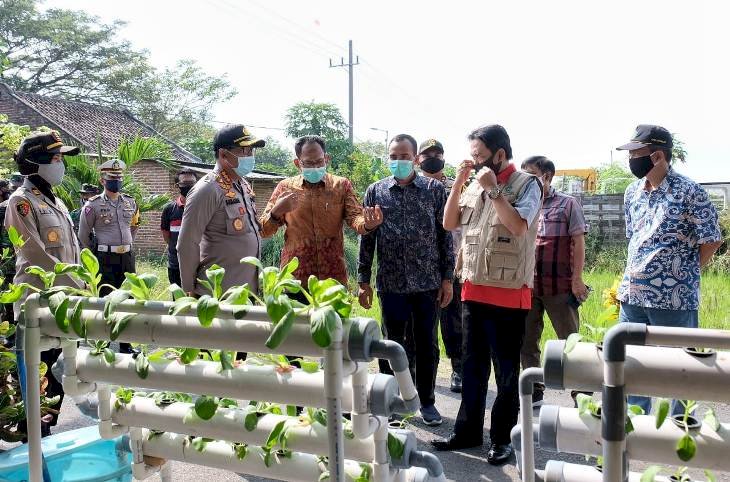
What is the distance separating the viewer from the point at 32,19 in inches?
1291

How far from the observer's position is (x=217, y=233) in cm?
363

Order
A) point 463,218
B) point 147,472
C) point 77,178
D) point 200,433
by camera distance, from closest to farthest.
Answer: point 200,433 < point 147,472 < point 463,218 < point 77,178

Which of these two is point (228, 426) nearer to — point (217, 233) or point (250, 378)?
point (250, 378)

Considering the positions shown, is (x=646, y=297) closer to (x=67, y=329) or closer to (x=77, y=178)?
(x=67, y=329)

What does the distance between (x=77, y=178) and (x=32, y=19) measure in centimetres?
2687

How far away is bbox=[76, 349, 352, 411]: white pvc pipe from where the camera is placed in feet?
4.91

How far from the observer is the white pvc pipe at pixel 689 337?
4.04 feet

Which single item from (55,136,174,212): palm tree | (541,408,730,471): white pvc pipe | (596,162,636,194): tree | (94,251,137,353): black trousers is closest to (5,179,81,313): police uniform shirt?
(541,408,730,471): white pvc pipe

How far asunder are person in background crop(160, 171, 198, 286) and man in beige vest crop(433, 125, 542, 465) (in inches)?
180

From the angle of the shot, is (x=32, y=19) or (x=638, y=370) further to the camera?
(x=32, y=19)

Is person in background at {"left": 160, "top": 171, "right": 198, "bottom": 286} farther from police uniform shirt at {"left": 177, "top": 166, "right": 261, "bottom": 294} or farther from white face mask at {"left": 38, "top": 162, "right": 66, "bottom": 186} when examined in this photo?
police uniform shirt at {"left": 177, "top": 166, "right": 261, "bottom": 294}

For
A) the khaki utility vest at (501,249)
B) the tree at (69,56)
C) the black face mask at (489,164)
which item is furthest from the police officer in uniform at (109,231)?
the tree at (69,56)

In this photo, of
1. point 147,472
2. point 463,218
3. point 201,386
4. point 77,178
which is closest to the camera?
point 201,386

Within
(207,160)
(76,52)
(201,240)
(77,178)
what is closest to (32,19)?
(76,52)
